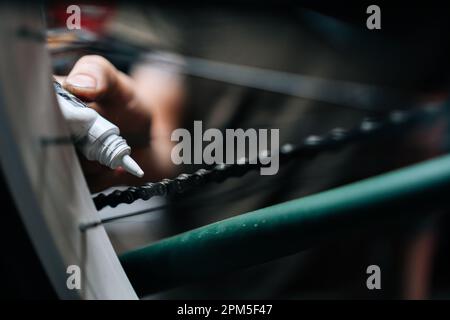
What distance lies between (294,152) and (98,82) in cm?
55

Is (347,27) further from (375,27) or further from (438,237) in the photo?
(438,237)

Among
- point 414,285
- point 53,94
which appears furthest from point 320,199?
point 53,94

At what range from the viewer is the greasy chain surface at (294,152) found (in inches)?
71.8

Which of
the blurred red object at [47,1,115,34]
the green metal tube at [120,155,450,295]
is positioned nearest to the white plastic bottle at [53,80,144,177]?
the blurred red object at [47,1,115,34]

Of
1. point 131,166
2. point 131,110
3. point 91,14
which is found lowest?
point 131,166

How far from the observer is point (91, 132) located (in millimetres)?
1765

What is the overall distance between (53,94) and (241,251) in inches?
24.5

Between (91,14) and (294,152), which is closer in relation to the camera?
(91,14)

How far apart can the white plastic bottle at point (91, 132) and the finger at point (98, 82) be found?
30 millimetres

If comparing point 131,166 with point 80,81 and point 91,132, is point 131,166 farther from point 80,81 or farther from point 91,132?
point 80,81

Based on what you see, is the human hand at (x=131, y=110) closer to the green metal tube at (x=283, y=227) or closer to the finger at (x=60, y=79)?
the finger at (x=60, y=79)

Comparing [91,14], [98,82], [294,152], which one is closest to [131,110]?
[98,82]

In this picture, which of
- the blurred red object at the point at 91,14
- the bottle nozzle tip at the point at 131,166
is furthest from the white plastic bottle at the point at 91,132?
the blurred red object at the point at 91,14

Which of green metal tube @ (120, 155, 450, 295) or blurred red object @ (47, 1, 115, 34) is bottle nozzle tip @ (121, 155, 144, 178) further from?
blurred red object @ (47, 1, 115, 34)
